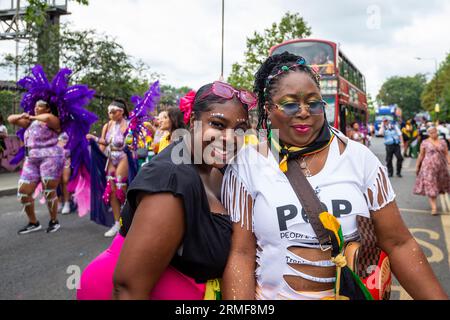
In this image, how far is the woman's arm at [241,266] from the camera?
148cm

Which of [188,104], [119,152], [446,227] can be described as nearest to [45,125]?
[119,152]

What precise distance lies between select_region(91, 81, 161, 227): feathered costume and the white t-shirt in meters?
3.76

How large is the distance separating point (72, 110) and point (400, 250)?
5073 millimetres

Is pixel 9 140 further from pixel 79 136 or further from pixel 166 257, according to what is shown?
pixel 166 257

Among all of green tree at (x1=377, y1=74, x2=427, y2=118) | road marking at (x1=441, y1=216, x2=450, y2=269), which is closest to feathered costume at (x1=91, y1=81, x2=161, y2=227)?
road marking at (x1=441, y1=216, x2=450, y2=269)

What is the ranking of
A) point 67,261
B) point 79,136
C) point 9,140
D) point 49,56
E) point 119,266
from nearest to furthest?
point 119,266 < point 67,261 < point 79,136 < point 9,140 < point 49,56

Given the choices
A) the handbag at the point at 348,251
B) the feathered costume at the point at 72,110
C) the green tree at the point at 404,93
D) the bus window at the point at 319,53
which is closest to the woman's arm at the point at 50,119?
the feathered costume at the point at 72,110

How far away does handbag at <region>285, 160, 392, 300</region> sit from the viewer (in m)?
1.44

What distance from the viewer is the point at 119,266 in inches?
53.0

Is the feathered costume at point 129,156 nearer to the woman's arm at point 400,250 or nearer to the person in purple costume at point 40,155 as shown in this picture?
the person in purple costume at point 40,155

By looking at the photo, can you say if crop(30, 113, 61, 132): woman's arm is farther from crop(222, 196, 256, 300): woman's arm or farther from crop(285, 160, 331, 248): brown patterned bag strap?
crop(285, 160, 331, 248): brown patterned bag strap

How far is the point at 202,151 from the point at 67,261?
3.41m

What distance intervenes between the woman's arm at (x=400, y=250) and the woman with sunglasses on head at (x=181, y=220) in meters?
0.61

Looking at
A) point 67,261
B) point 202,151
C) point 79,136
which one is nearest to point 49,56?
point 79,136
